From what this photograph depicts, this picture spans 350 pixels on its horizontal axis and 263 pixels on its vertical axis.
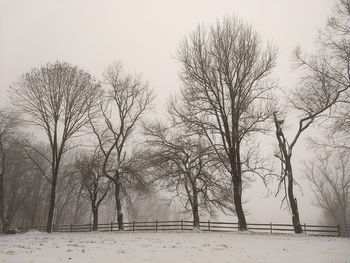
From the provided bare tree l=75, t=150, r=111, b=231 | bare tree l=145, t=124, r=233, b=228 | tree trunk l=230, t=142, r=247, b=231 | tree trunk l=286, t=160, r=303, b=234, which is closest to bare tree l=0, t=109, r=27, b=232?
bare tree l=75, t=150, r=111, b=231

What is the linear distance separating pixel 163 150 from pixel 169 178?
249cm

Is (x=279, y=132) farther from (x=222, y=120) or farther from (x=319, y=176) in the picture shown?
(x=319, y=176)

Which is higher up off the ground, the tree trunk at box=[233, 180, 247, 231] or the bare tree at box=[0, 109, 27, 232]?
the bare tree at box=[0, 109, 27, 232]

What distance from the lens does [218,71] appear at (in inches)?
974

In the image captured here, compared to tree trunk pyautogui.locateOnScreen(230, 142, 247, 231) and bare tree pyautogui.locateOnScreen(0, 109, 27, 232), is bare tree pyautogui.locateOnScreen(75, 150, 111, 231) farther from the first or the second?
tree trunk pyautogui.locateOnScreen(230, 142, 247, 231)

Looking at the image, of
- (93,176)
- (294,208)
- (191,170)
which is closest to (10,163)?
Result: (93,176)

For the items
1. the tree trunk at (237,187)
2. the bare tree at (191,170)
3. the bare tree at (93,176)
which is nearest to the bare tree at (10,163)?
the bare tree at (93,176)

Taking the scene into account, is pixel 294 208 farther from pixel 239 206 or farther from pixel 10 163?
pixel 10 163

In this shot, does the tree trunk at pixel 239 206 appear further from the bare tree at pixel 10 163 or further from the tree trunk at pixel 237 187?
the bare tree at pixel 10 163

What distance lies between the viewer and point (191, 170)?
2905 cm

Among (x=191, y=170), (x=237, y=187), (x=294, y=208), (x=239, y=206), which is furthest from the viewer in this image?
(x=191, y=170)

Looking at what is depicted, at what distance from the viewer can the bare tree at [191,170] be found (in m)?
27.3

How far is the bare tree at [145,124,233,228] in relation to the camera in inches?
1077

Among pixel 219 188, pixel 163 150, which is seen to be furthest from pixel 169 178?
Answer: pixel 219 188
